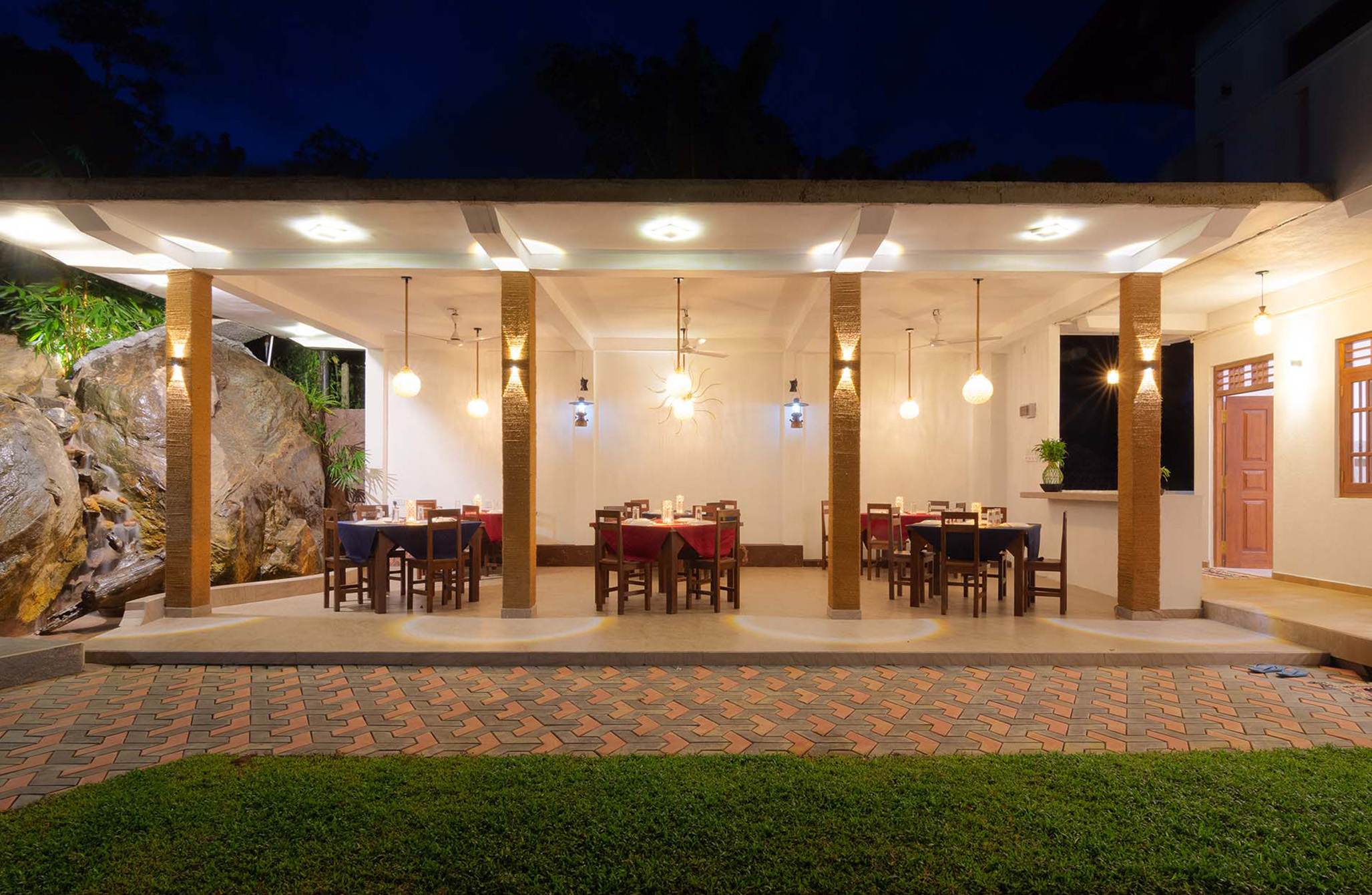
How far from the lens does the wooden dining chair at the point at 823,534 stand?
10242 millimetres

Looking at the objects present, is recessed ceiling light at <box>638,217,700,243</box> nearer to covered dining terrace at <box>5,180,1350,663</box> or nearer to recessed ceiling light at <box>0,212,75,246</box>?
covered dining terrace at <box>5,180,1350,663</box>

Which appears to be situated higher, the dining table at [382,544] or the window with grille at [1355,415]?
the window with grille at [1355,415]

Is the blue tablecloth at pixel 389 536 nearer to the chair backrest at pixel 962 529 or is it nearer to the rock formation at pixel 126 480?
the rock formation at pixel 126 480

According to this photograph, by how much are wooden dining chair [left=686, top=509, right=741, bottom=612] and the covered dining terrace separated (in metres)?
0.04

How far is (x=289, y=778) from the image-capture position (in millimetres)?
3324

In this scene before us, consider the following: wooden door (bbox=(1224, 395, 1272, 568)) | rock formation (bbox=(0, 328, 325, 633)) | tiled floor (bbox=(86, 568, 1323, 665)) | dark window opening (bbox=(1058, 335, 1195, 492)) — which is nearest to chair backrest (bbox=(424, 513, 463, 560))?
tiled floor (bbox=(86, 568, 1323, 665))

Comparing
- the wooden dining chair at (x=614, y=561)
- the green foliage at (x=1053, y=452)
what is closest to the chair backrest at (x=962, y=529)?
the green foliage at (x=1053, y=452)

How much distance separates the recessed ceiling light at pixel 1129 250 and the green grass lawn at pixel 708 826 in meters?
4.56

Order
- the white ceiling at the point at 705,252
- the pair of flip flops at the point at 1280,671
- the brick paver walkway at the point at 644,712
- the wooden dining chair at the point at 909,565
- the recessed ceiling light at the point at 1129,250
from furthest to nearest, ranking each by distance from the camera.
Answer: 1. the wooden dining chair at the point at 909,565
2. the recessed ceiling light at the point at 1129,250
3. the white ceiling at the point at 705,252
4. the pair of flip flops at the point at 1280,671
5. the brick paver walkway at the point at 644,712

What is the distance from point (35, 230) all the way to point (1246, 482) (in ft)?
46.4

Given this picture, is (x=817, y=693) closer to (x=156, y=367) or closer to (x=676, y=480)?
(x=676, y=480)

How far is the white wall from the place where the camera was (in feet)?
24.3

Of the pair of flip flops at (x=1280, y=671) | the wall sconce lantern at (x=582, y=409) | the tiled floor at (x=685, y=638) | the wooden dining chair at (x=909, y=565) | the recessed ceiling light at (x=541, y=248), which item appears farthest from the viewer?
the wall sconce lantern at (x=582, y=409)

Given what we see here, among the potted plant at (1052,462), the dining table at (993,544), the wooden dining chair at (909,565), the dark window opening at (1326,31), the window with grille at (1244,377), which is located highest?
the dark window opening at (1326,31)
